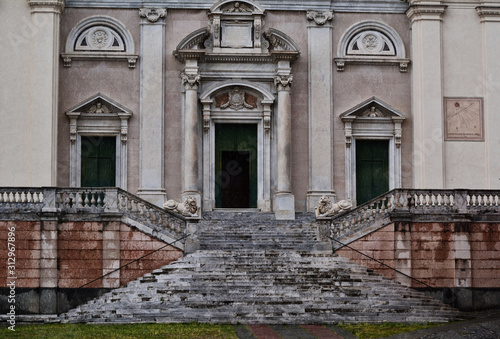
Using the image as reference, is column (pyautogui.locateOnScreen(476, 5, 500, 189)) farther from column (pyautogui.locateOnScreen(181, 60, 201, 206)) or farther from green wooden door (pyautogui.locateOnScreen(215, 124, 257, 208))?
column (pyautogui.locateOnScreen(181, 60, 201, 206))

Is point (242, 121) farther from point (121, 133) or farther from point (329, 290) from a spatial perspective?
point (329, 290)

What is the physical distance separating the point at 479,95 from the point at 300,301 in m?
13.3

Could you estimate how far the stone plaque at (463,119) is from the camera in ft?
110

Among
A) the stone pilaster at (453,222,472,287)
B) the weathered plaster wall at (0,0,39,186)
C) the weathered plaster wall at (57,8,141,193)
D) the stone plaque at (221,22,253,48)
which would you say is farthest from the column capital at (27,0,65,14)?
the stone pilaster at (453,222,472,287)

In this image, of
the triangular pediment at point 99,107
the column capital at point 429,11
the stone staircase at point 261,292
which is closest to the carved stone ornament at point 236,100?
the triangular pediment at point 99,107

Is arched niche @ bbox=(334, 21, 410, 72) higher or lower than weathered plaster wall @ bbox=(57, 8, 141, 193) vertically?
higher

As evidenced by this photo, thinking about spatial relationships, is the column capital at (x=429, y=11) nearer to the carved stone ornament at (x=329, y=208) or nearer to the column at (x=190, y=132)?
the carved stone ornament at (x=329, y=208)

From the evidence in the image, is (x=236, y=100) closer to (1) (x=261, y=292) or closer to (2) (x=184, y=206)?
(2) (x=184, y=206)

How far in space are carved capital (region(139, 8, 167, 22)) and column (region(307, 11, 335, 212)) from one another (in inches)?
224

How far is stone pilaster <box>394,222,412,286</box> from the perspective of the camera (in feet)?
91.7

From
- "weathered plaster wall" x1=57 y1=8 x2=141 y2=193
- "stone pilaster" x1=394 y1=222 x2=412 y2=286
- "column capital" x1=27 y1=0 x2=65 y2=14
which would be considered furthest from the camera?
"weathered plaster wall" x1=57 y1=8 x2=141 y2=193

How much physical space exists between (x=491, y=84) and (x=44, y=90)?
669 inches

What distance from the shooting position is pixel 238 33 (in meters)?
→ 33.8

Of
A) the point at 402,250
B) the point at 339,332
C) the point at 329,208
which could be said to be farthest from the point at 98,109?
the point at 339,332
